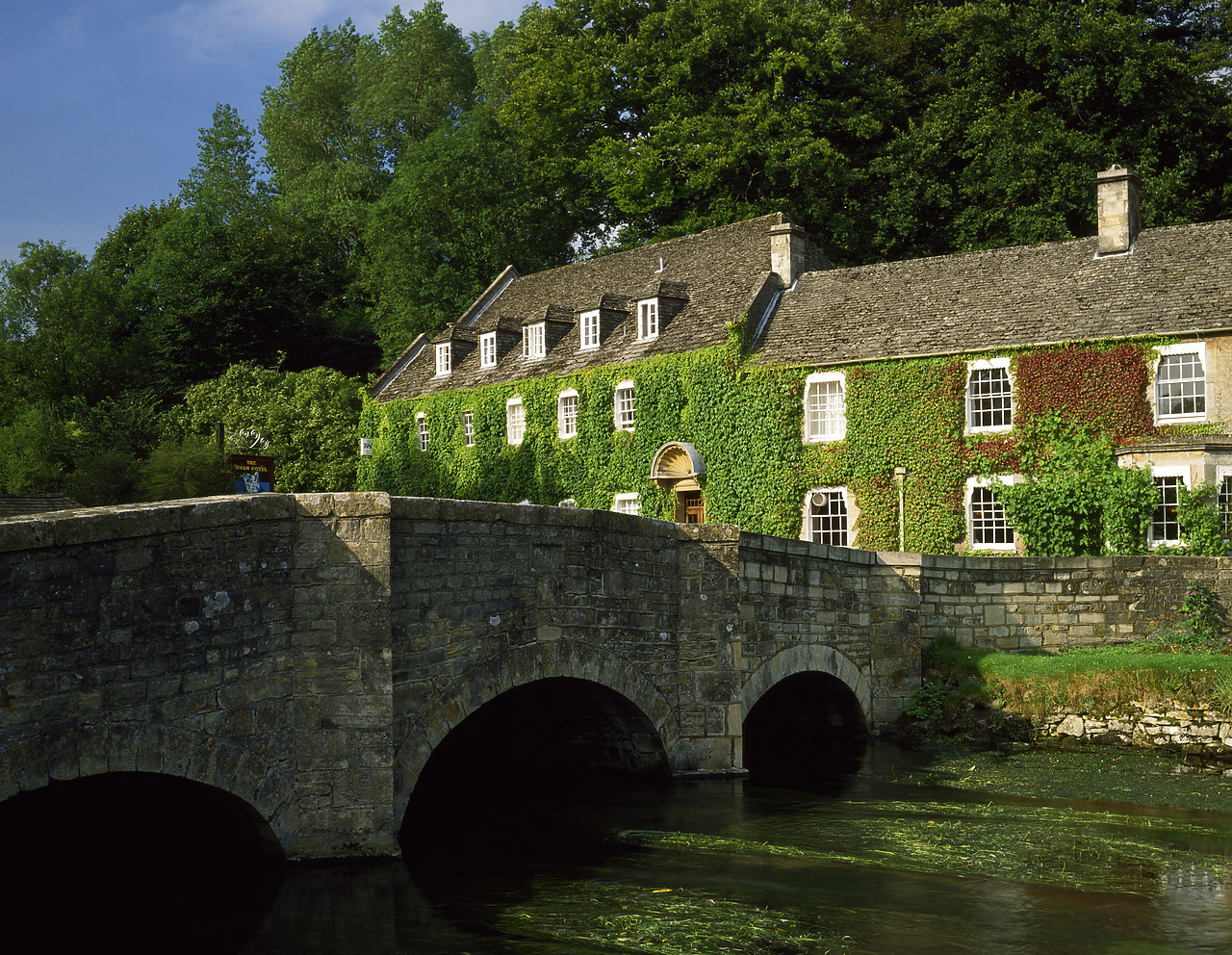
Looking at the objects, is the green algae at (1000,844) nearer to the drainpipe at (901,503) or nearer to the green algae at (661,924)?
the green algae at (661,924)

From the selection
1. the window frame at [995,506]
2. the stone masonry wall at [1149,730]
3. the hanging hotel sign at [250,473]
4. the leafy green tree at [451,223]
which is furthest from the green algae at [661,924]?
the leafy green tree at [451,223]

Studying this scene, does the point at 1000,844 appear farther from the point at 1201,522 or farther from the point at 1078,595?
the point at 1201,522

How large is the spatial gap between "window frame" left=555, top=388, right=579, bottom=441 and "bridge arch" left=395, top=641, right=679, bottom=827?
59.3ft

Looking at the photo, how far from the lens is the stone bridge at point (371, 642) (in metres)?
8.02

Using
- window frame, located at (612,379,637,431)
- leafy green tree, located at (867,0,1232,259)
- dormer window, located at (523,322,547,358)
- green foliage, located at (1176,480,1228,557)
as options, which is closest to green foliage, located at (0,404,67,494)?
dormer window, located at (523,322,547,358)

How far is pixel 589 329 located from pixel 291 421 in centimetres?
1293

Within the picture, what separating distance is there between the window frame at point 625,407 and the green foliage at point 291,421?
12684mm

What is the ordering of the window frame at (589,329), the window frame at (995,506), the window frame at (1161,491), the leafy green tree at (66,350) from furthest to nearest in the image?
the leafy green tree at (66,350)
the window frame at (589,329)
the window frame at (995,506)
the window frame at (1161,491)

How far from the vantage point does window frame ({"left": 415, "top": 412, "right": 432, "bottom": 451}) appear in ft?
122

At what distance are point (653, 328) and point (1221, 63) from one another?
19.2m

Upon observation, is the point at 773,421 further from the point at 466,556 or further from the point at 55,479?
the point at 55,479

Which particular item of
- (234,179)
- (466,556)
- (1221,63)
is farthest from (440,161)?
(466,556)

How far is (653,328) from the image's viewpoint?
30.5 metres

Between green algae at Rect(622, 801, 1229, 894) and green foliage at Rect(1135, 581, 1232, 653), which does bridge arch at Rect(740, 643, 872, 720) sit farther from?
green foliage at Rect(1135, 581, 1232, 653)
